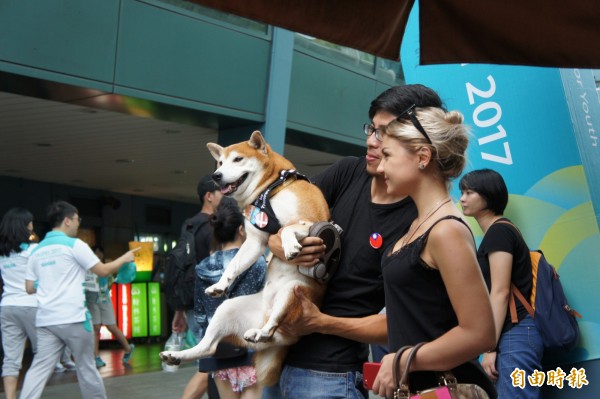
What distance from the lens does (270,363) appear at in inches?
122

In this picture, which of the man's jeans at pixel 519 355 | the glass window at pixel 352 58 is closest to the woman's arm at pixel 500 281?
the man's jeans at pixel 519 355

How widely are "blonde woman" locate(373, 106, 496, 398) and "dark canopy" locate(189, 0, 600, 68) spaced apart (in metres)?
0.67

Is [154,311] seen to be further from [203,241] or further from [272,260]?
[272,260]

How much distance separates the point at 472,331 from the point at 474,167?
138 inches

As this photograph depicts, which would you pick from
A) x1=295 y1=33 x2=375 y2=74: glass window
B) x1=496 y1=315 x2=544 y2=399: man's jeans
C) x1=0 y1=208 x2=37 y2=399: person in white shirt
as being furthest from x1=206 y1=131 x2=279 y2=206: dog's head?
x1=295 y1=33 x2=375 y2=74: glass window

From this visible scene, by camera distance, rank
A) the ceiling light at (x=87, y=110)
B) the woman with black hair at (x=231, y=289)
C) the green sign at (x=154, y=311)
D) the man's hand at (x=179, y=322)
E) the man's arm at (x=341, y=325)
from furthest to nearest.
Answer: the green sign at (x=154, y=311), the ceiling light at (x=87, y=110), the man's hand at (x=179, y=322), the woman with black hair at (x=231, y=289), the man's arm at (x=341, y=325)

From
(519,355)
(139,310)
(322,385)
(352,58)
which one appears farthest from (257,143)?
(139,310)

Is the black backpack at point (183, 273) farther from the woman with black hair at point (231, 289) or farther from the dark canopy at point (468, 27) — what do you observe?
the dark canopy at point (468, 27)

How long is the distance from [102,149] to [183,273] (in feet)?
30.3

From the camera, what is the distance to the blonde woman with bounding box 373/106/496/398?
7.23 feet

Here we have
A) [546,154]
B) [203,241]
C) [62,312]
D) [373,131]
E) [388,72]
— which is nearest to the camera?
[373,131]

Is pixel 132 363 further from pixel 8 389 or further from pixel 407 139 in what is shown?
pixel 407 139

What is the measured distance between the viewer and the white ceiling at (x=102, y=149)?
41.1ft

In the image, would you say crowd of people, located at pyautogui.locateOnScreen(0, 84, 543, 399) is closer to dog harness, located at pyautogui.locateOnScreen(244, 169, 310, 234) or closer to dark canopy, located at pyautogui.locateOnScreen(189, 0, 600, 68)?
dog harness, located at pyautogui.locateOnScreen(244, 169, 310, 234)
